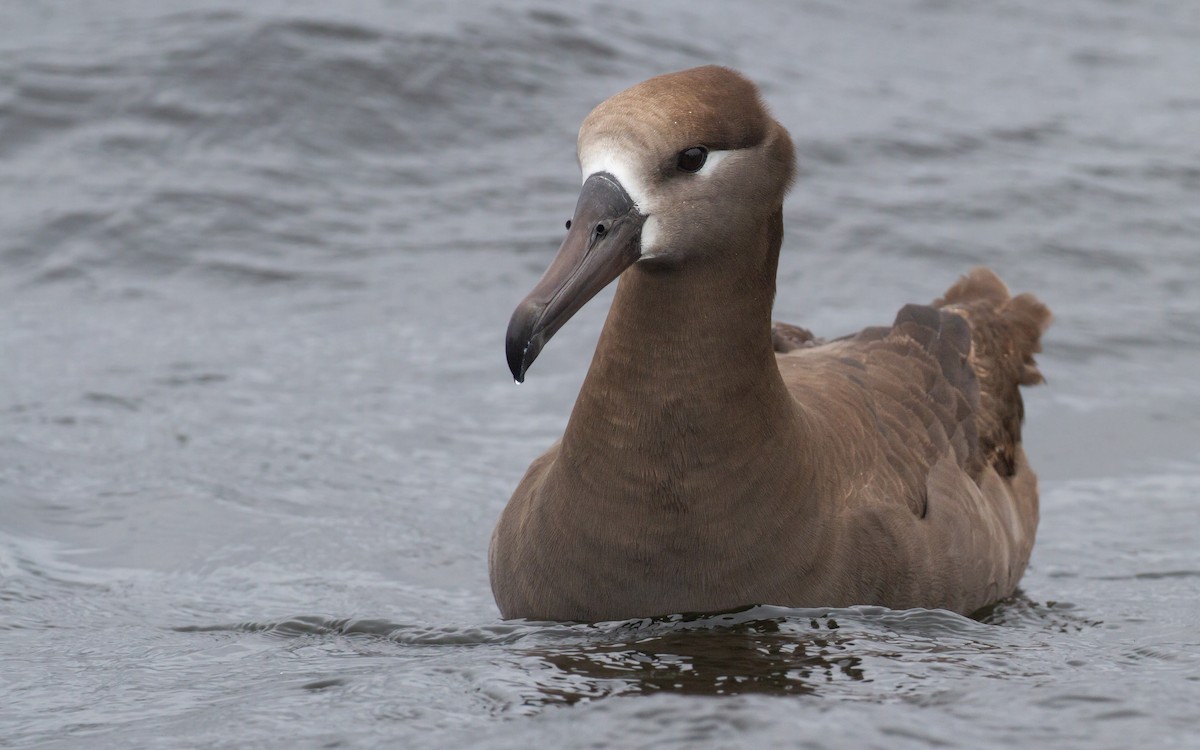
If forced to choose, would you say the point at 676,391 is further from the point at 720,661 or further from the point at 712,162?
the point at 720,661

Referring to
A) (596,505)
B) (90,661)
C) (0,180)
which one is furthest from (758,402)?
(0,180)

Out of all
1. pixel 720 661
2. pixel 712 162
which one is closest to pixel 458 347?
pixel 712 162

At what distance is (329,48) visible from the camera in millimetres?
15859

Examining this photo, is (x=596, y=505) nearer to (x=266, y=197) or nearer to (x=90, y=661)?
(x=90, y=661)

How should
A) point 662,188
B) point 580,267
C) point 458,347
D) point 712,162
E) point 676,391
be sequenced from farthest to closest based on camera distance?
point 458,347
point 676,391
point 712,162
point 662,188
point 580,267

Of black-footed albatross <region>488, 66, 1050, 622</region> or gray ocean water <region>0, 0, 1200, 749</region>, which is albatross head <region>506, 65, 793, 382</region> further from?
gray ocean water <region>0, 0, 1200, 749</region>

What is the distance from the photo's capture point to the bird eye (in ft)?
19.6

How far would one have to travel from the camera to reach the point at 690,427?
627 cm

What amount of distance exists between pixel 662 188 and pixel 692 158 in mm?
173

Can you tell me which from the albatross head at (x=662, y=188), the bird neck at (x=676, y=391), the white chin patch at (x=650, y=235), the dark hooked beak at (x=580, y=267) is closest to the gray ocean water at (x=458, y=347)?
the bird neck at (x=676, y=391)

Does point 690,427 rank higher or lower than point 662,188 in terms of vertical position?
lower

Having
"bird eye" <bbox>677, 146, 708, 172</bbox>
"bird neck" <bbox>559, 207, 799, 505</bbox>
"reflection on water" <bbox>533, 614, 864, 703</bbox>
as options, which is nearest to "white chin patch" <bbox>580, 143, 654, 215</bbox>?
"bird eye" <bbox>677, 146, 708, 172</bbox>

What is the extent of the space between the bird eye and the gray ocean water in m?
1.61

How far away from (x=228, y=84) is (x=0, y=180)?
2219mm
